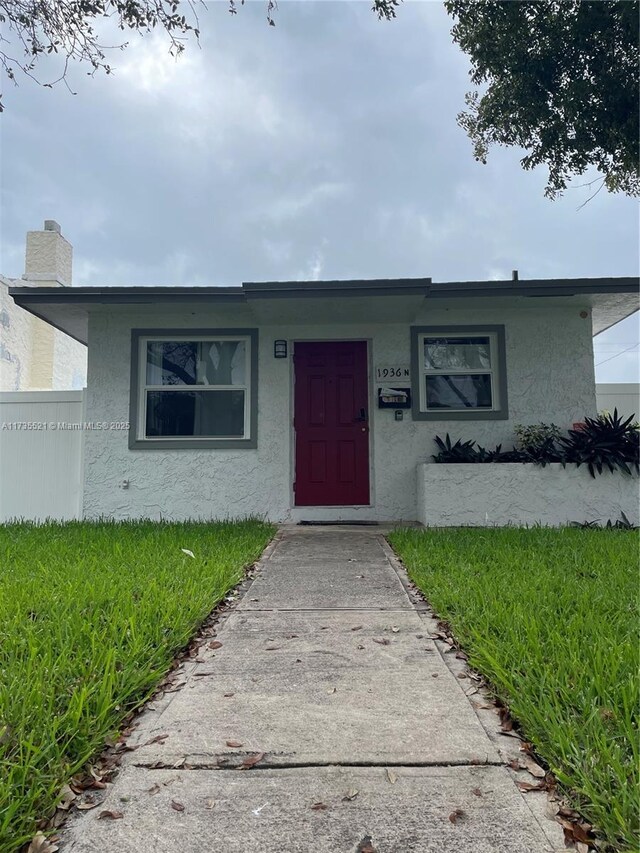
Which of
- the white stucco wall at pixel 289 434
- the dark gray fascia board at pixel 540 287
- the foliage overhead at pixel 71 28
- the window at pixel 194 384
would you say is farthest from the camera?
the window at pixel 194 384

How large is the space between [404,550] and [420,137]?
11.0m

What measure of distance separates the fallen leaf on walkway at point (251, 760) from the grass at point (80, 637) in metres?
0.51

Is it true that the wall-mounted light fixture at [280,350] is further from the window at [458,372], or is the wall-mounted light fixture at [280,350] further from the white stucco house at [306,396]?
the window at [458,372]

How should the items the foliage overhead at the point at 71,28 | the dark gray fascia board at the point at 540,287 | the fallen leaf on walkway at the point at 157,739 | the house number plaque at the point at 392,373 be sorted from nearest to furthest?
the fallen leaf on walkway at the point at 157,739, the foliage overhead at the point at 71,28, the dark gray fascia board at the point at 540,287, the house number plaque at the point at 392,373

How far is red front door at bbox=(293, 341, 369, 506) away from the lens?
7.58 meters

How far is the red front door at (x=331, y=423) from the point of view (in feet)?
24.9

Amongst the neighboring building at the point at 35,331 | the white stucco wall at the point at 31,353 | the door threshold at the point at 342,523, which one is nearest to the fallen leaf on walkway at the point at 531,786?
the door threshold at the point at 342,523

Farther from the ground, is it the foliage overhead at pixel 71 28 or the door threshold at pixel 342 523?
the foliage overhead at pixel 71 28

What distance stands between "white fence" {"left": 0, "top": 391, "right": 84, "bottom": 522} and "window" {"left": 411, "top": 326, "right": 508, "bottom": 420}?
498cm

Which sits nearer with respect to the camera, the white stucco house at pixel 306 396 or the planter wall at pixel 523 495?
the planter wall at pixel 523 495

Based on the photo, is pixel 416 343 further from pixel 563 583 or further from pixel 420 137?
pixel 420 137

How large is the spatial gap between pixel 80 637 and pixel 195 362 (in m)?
5.63

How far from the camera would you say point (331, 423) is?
7660mm

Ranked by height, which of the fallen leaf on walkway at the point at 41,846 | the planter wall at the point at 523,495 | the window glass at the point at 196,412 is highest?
the window glass at the point at 196,412
